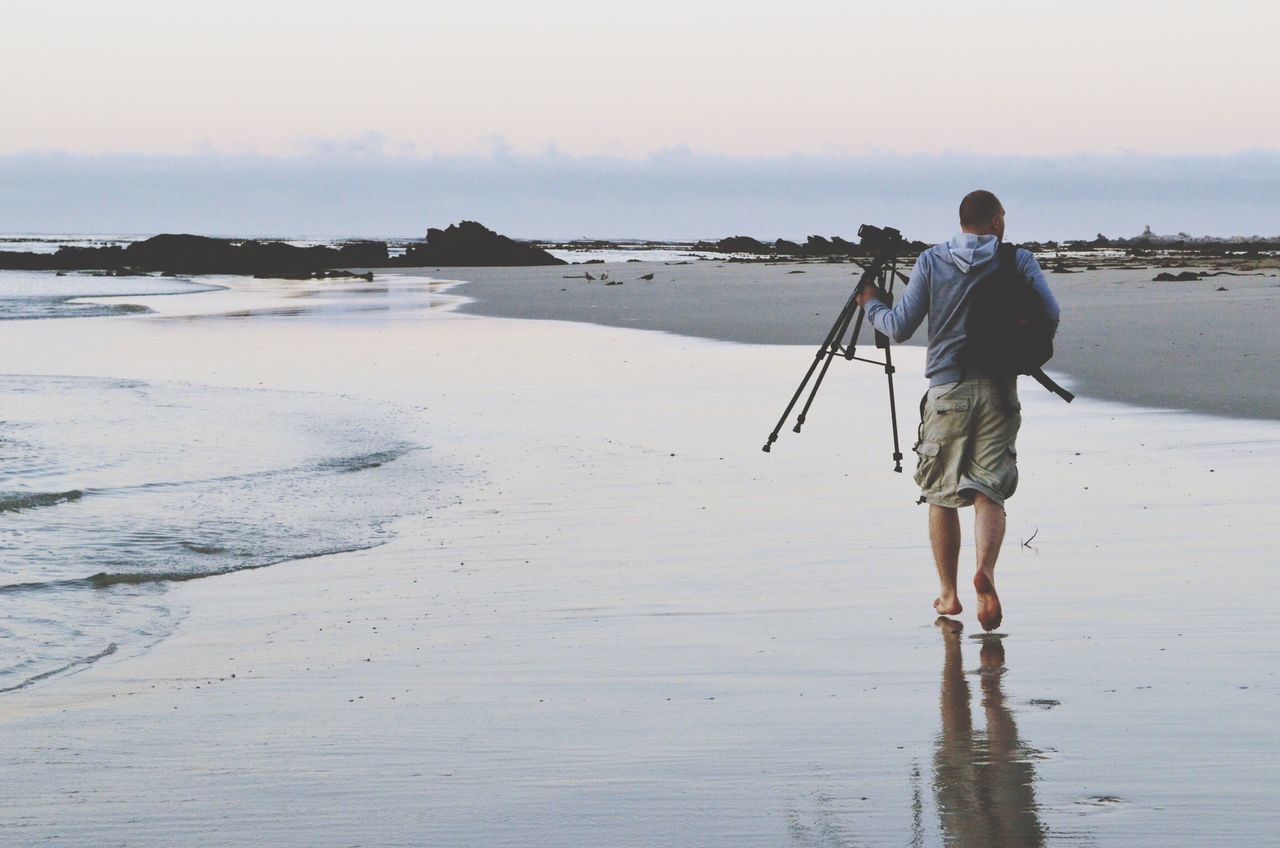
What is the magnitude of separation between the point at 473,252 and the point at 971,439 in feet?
201

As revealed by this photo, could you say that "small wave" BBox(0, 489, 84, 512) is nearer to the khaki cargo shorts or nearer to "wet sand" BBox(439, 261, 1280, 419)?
the khaki cargo shorts

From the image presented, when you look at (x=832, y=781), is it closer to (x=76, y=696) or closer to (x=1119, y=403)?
(x=76, y=696)

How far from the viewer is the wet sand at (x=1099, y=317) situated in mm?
12008

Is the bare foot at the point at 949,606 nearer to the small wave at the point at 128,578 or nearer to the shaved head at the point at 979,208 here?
the shaved head at the point at 979,208

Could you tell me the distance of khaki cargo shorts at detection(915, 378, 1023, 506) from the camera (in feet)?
16.3

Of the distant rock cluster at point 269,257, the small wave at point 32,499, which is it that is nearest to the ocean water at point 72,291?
the distant rock cluster at point 269,257

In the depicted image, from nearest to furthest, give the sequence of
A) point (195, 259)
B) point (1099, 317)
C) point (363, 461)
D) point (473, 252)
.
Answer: point (363, 461) → point (1099, 317) → point (195, 259) → point (473, 252)

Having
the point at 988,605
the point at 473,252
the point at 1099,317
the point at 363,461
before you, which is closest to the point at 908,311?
the point at 988,605

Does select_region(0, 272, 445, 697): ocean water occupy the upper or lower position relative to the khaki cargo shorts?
lower

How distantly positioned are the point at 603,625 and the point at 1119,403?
7.18m

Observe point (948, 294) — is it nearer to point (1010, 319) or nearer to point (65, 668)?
point (1010, 319)

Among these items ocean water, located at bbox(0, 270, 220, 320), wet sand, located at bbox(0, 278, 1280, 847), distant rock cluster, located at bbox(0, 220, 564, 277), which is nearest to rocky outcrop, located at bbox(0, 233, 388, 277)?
distant rock cluster, located at bbox(0, 220, 564, 277)

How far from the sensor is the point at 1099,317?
65.0 ft

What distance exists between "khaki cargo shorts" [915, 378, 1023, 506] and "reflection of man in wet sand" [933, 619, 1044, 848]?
0.89 metres
